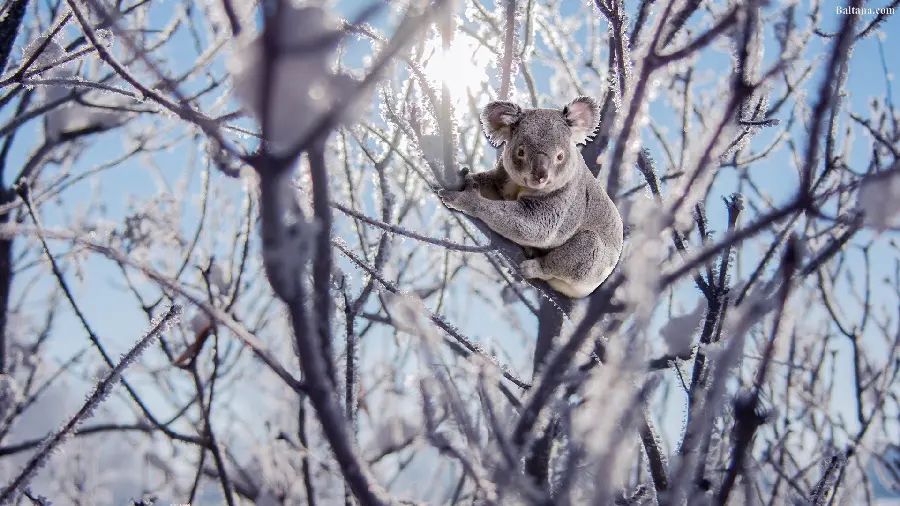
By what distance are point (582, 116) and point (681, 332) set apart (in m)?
0.88

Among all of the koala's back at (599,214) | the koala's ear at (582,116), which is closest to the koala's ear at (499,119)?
the koala's ear at (582,116)

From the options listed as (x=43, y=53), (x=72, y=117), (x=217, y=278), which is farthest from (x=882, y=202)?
(x=72, y=117)

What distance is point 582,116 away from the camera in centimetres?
183

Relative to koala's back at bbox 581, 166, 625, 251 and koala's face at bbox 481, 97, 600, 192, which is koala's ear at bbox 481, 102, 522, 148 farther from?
koala's back at bbox 581, 166, 625, 251

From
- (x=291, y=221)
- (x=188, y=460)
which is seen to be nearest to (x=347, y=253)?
(x=291, y=221)

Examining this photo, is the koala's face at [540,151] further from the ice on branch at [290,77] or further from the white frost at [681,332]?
the ice on branch at [290,77]

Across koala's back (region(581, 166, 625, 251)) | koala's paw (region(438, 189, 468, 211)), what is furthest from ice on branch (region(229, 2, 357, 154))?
koala's back (region(581, 166, 625, 251))

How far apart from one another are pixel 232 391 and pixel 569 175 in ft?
14.7

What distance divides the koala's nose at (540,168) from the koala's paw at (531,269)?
0.95ft

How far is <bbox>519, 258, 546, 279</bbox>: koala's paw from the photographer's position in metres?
1.86

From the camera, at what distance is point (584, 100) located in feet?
5.94

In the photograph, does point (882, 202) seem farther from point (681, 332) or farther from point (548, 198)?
point (681, 332)

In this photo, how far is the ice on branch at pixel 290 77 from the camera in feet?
2.05

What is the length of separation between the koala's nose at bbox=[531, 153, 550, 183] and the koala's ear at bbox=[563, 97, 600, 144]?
0.69 ft
